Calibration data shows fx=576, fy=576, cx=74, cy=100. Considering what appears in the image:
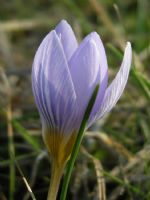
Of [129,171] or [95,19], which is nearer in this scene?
[129,171]

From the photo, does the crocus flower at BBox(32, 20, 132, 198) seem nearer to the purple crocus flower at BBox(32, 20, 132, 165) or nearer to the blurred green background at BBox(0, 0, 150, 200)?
the purple crocus flower at BBox(32, 20, 132, 165)

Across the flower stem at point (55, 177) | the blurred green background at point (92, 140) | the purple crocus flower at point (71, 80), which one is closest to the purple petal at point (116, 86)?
the purple crocus flower at point (71, 80)

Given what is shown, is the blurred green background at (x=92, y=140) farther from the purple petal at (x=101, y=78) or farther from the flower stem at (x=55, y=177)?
the purple petal at (x=101, y=78)

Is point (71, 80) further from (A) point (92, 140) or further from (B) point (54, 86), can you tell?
(A) point (92, 140)

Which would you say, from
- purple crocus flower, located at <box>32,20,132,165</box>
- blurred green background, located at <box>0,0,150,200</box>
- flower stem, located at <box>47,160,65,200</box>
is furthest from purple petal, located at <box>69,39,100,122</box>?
blurred green background, located at <box>0,0,150,200</box>

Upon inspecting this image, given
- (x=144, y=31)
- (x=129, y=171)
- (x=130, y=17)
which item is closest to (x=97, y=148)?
(x=129, y=171)

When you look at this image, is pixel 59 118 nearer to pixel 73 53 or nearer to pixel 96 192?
pixel 73 53

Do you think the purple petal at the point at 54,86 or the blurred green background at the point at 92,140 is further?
the blurred green background at the point at 92,140
